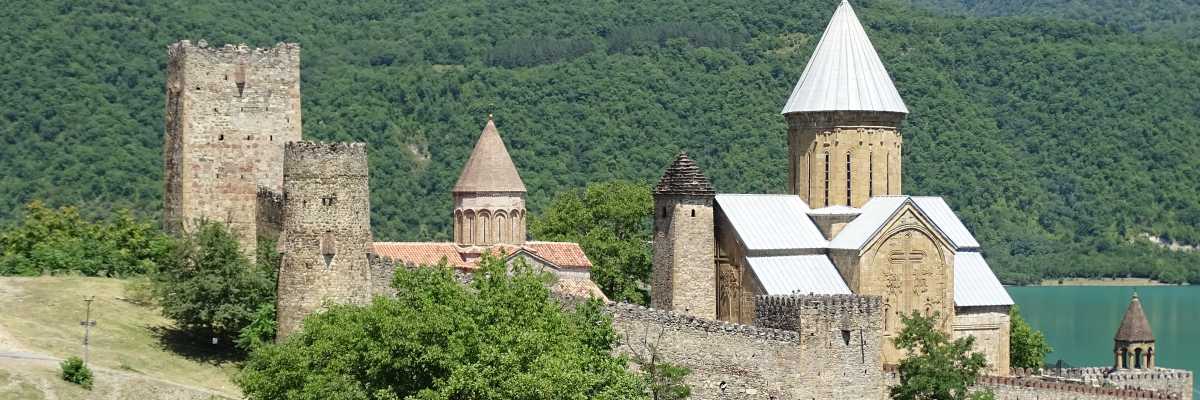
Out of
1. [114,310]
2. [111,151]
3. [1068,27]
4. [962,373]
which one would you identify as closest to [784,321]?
[962,373]

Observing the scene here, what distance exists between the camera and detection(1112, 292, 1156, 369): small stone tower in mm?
42656

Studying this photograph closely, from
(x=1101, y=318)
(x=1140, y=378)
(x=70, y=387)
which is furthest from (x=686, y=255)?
(x=1101, y=318)

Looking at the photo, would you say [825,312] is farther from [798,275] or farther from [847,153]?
[847,153]

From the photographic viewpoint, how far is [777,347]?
1160 inches

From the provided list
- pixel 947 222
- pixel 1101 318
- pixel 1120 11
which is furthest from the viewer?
pixel 1120 11

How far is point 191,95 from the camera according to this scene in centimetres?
3650

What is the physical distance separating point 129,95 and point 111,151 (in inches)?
148

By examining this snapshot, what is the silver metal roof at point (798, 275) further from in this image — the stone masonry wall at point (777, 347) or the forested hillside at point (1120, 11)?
the forested hillside at point (1120, 11)

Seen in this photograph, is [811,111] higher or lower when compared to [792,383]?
higher

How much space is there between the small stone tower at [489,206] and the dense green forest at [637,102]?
1735 centimetres

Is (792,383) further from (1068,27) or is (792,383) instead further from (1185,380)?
(1068,27)

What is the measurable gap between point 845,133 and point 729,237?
3296 millimetres

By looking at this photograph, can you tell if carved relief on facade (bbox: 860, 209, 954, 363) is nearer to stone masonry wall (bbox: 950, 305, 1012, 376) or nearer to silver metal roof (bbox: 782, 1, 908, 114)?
stone masonry wall (bbox: 950, 305, 1012, 376)

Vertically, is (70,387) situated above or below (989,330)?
below
